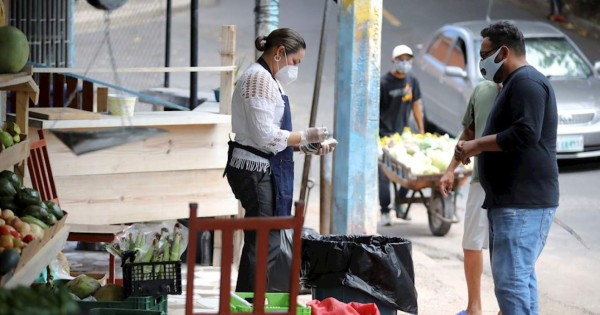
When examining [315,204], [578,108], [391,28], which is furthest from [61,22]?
[391,28]

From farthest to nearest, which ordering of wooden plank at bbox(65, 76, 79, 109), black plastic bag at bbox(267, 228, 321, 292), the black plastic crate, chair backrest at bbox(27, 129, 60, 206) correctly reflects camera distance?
wooden plank at bbox(65, 76, 79, 109), black plastic bag at bbox(267, 228, 321, 292), chair backrest at bbox(27, 129, 60, 206), the black plastic crate

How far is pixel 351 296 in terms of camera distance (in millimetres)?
6336

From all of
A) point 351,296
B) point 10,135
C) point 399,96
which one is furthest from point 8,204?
point 399,96

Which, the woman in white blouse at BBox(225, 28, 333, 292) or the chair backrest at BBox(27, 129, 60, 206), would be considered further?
the chair backrest at BBox(27, 129, 60, 206)

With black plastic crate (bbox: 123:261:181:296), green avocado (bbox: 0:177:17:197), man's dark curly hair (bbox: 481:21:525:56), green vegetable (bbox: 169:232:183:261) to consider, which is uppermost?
man's dark curly hair (bbox: 481:21:525:56)

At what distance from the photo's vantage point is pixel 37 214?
17.4ft

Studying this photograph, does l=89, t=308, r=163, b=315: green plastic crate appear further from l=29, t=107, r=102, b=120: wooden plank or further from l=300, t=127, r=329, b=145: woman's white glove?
l=29, t=107, r=102, b=120: wooden plank

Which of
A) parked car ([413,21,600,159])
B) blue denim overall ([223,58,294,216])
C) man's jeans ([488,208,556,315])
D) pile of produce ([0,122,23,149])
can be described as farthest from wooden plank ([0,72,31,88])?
parked car ([413,21,600,159])

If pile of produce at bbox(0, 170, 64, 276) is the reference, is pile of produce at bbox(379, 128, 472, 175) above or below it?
above

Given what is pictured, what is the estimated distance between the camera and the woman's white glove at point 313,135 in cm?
636

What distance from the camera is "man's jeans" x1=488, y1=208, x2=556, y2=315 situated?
587cm

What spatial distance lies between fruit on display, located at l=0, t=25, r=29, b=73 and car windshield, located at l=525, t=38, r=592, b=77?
9.48m

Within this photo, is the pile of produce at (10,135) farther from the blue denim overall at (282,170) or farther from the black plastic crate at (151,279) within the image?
the blue denim overall at (282,170)

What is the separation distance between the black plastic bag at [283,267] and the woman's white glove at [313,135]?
642mm
